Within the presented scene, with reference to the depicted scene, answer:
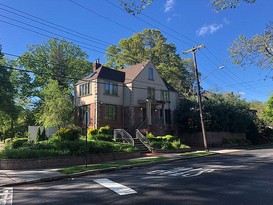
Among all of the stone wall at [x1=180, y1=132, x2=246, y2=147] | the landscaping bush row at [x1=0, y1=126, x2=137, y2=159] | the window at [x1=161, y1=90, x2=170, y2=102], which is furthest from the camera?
the window at [x1=161, y1=90, x2=170, y2=102]

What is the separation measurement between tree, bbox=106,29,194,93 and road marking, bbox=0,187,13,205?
47669 mm

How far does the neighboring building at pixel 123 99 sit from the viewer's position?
116ft

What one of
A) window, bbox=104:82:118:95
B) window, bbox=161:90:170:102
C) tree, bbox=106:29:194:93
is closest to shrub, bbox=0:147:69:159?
window, bbox=104:82:118:95

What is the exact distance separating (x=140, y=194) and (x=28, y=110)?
44.9 metres

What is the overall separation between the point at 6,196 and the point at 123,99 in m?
28.2

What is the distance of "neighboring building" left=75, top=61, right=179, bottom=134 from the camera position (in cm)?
3531

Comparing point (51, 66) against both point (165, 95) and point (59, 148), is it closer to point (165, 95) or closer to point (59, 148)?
point (165, 95)

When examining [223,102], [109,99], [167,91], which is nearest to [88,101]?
[109,99]

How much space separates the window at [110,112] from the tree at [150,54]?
22706mm

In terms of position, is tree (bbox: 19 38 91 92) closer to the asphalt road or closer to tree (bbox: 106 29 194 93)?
tree (bbox: 106 29 194 93)

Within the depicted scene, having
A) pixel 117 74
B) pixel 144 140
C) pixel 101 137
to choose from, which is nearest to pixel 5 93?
pixel 117 74

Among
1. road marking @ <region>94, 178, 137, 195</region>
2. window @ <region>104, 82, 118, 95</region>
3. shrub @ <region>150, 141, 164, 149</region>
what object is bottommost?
road marking @ <region>94, 178, 137, 195</region>

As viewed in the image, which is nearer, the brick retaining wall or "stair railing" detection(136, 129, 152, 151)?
the brick retaining wall

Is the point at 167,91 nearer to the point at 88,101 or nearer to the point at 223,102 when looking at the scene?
the point at 223,102
